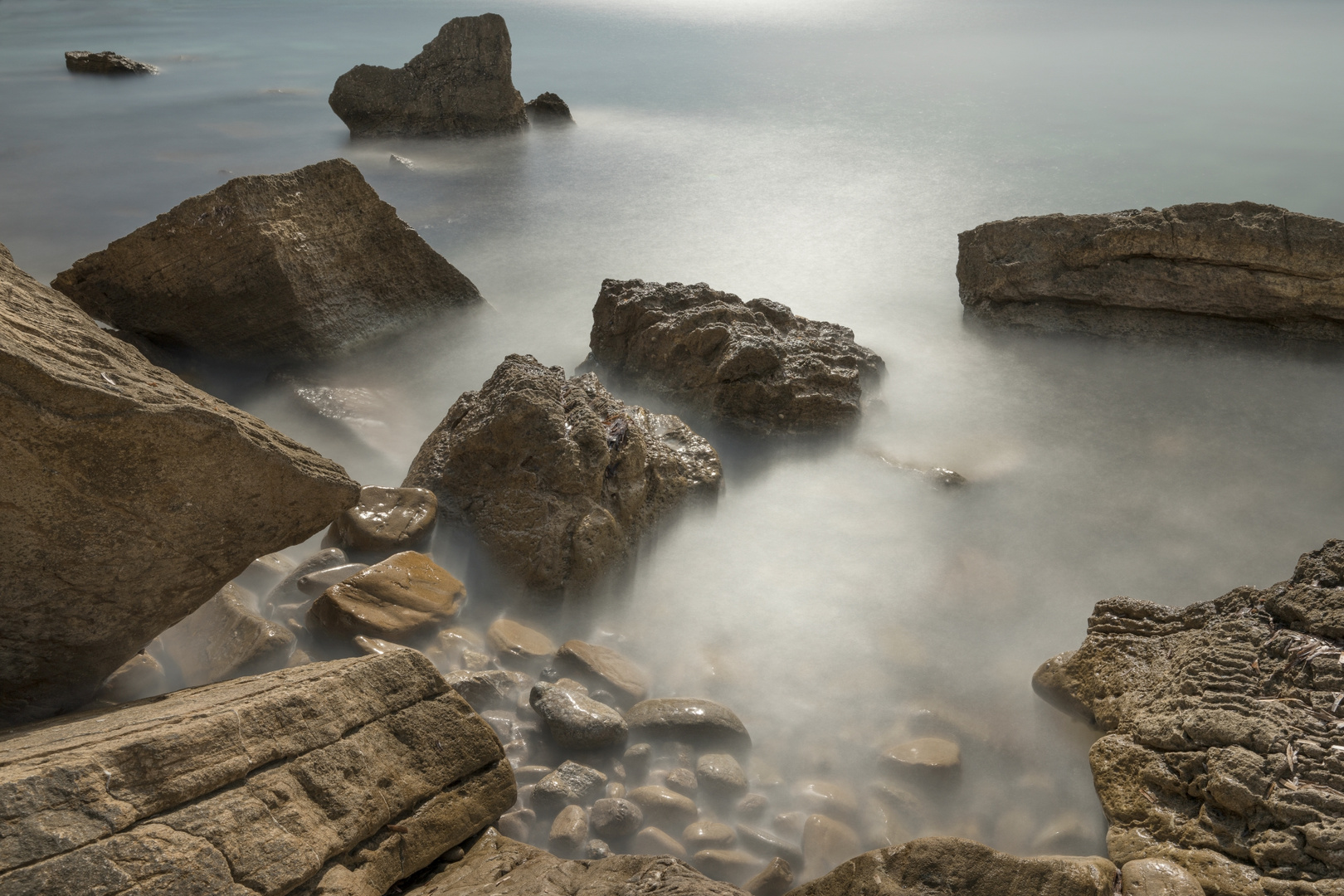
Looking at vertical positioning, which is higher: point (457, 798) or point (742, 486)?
point (742, 486)

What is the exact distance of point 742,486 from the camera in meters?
5.11

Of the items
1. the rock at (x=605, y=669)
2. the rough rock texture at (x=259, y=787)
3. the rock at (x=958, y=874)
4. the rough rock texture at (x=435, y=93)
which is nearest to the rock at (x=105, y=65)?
the rough rock texture at (x=435, y=93)

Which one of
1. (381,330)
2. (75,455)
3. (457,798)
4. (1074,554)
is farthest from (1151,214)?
(75,455)

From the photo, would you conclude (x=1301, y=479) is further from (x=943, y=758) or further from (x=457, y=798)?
(x=457, y=798)

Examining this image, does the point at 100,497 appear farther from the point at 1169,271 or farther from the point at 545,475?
the point at 1169,271

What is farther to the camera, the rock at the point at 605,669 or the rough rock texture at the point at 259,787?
the rock at the point at 605,669

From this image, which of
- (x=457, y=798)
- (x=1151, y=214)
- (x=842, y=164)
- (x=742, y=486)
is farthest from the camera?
(x=842, y=164)

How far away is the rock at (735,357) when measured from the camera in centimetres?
550

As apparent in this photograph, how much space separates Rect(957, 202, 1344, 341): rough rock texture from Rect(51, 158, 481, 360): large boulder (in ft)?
14.3

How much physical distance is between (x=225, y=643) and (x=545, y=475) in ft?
4.74

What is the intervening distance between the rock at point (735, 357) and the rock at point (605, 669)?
213cm

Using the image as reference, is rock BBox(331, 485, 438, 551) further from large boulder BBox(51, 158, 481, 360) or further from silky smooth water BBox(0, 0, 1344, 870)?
large boulder BBox(51, 158, 481, 360)

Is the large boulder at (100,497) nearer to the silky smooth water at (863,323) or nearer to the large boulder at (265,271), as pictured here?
the silky smooth water at (863,323)

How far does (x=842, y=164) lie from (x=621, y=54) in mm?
9696
